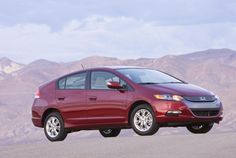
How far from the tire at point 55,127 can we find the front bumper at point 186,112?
108 inches

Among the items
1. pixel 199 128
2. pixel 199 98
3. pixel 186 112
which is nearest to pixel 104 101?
pixel 186 112

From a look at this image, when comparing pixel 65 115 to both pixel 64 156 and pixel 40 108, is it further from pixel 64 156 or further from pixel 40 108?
pixel 64 156

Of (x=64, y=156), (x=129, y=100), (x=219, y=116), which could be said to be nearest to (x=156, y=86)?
(x=129, y=100)

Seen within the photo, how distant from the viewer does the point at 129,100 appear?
13117 mm

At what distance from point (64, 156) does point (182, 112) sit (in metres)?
11.1

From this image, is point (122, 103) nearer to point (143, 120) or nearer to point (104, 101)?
point (104, 101)

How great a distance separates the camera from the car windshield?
13555mm

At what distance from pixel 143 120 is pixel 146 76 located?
3.93ft

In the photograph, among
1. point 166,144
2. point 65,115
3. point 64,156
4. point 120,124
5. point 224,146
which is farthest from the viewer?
point 166,144

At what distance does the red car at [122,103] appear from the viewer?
12.7 m

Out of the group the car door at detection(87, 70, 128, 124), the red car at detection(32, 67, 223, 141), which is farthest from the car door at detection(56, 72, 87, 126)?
the car door at detection(87, 70, 128, 124)

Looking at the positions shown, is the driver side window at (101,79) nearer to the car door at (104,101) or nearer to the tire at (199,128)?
the car door at (104,101)

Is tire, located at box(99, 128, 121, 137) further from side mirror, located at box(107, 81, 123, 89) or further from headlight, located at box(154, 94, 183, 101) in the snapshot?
headlight, located at box(154, 94, 183, 101)

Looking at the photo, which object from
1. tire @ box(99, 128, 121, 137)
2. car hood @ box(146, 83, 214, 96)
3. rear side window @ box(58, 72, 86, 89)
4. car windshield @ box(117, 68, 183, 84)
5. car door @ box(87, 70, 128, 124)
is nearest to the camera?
car hood @ box(146, 83, 214, 96)
